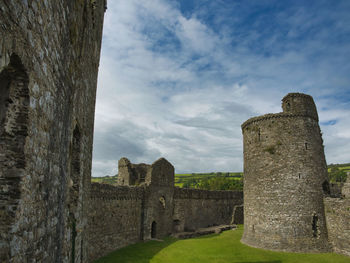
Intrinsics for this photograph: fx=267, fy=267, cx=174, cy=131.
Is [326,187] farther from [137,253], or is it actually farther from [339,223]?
[137,253]

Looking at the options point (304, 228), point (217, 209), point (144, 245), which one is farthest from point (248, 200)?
point (217, 209)

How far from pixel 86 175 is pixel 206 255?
12.6 meters

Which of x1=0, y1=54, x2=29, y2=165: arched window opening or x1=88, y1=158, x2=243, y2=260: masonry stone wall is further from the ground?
x1=0, y1=54, x2=29, y2=165: arched window opening

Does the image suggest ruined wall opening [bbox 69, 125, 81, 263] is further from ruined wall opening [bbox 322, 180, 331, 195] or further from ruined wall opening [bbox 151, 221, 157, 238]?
ruined wall opening [bbox 151, 221, 157, 238]

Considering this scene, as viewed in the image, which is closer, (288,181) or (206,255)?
(206,255)

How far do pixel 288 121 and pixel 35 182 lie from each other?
1859 centimetres

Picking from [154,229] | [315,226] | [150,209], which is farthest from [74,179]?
[154,229]

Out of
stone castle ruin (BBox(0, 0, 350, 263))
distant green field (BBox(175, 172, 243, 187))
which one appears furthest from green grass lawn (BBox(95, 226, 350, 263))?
distant green field (BBox(175, 172, 243, 187))

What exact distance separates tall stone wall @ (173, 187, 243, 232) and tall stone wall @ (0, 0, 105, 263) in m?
24.9

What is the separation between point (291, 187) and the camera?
1780 centimetres

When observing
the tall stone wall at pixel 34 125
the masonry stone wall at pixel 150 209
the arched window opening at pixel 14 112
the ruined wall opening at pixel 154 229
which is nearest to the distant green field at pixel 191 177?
the masonry stone wall at pixel 150 209

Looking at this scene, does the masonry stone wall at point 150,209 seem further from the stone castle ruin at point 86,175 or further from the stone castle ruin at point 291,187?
the stone castle ruin at point 291,187

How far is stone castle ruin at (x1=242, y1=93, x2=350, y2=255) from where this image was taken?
1725 centimetres

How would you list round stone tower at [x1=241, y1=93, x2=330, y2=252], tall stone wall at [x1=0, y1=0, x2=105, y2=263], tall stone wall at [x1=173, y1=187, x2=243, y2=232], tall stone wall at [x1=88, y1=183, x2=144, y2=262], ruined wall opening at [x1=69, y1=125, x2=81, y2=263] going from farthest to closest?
tall stone wall at [x1=173, y1=187, x2=243, y2=232] → round stone tower at [x1=241, y1=93, x2=330, y2=252] → tall stone wall at [x1=88, y1=183, x2=144, y2=262] → ruined wall opening at [x1=69, y1=125, x2=81, y2=263] → tall stone wall at [x1=0, y1=0, x2=105, y2=263]
